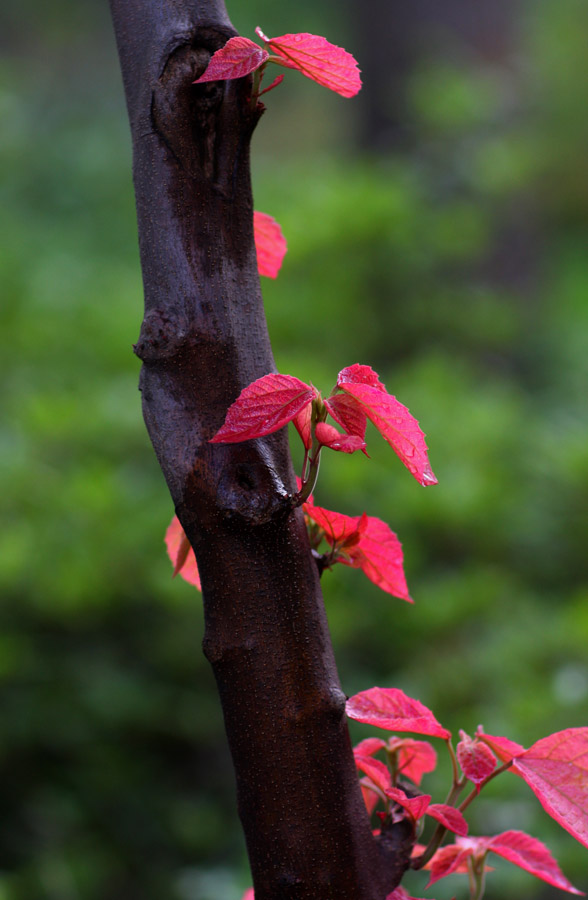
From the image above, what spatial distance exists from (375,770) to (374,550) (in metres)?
0.11

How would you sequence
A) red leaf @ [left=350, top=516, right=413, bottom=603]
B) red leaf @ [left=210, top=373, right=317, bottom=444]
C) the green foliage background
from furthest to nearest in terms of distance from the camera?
the green foliage background → red leaf @ [left=350, top=516, right=413, bottom=603] → red leaf @ [left=210, top=373, right=317, bottom=444]

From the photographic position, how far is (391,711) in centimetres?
37

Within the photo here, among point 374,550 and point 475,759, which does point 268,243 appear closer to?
point 374,550

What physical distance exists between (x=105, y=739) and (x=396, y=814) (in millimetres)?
1129

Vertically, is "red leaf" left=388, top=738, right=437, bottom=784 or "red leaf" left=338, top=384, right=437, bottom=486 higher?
"red leaf" left=338, top=384, right=437, bottom=486

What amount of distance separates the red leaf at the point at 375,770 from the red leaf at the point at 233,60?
31 cm

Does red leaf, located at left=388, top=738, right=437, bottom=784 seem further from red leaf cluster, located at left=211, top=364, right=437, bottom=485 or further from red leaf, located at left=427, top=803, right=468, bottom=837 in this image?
red leaf cluster, located at left=211, top=364, right=437, bottom=485

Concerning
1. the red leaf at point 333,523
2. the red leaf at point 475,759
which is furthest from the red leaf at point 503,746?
the red leaf at point 333,523

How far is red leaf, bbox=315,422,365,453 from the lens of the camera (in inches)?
12.8

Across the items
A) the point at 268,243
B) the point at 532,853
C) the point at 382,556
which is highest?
the point at 268,243

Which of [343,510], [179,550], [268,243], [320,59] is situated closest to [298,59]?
[320,59]

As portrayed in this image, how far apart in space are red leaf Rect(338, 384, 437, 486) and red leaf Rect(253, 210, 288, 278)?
15cm

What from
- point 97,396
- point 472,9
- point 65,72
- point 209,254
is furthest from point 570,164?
point 209,254

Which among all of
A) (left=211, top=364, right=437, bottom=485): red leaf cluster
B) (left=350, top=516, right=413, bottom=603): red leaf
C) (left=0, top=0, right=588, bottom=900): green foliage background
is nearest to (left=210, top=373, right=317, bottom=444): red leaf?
(left=211, top=364, right=437, bottom=485): red leaf cluster
